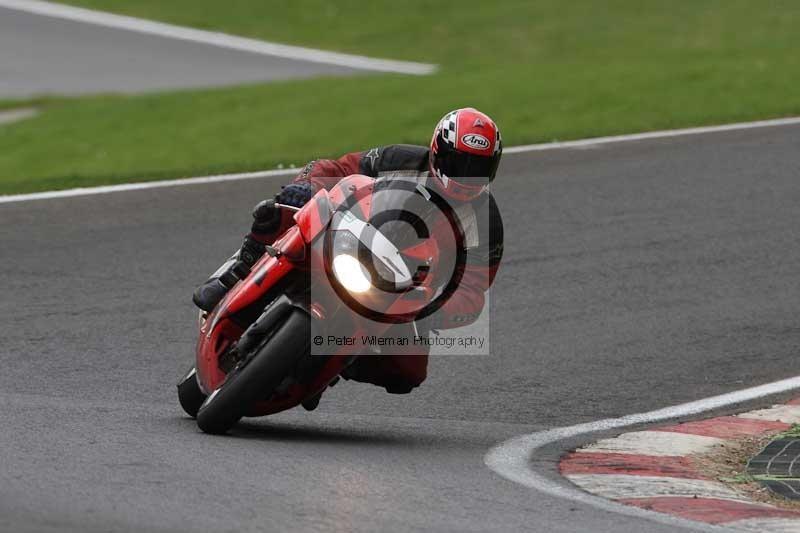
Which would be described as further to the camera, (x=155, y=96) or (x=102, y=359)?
(x=155, y=96)

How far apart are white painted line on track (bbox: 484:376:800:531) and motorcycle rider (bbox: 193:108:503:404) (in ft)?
1.77

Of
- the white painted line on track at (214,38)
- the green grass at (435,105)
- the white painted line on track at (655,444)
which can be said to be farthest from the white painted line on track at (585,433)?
the white painted line on track at (214,38)

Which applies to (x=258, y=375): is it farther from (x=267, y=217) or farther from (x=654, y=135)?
(x=654, y=135)

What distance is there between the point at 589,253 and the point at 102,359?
387 cm

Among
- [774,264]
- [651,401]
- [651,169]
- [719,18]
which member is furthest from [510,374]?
[719,18]

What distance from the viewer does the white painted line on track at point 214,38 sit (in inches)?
893

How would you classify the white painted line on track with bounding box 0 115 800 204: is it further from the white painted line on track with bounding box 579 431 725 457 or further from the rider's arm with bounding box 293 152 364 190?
the white painted line on track with bounding box 579 431 725 457

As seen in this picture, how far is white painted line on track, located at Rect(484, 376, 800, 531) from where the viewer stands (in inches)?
212

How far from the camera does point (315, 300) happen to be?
6.00 m

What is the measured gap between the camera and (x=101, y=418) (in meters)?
6.37

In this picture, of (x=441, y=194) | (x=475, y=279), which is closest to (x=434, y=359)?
(x=475, y=279)

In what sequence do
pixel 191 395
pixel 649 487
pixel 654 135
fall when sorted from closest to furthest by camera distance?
pixel 649 487, pixel 191 395, pixel 654 135

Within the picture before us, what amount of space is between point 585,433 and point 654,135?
25.4 feet

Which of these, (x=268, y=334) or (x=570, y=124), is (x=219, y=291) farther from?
(x=570, y=124)
